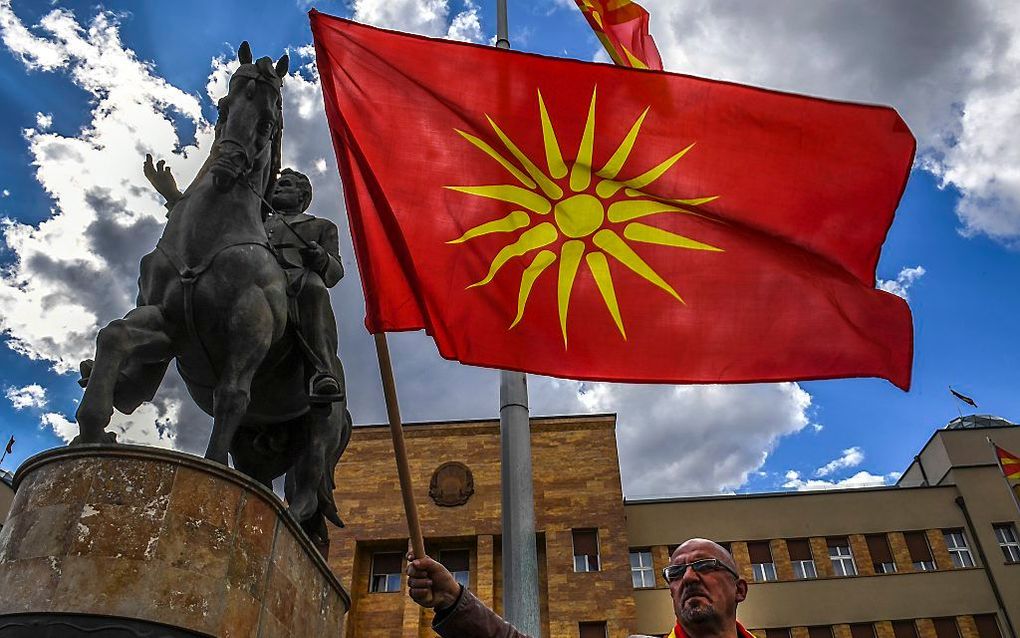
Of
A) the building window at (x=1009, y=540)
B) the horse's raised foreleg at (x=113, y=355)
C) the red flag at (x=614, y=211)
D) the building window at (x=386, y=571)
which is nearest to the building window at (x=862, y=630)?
the building window at (x=1009, y=540)

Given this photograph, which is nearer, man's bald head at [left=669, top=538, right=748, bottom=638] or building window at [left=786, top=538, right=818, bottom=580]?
man's bald head at [left=669, top=538, right=748, bottom=638]

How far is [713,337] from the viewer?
224 inches

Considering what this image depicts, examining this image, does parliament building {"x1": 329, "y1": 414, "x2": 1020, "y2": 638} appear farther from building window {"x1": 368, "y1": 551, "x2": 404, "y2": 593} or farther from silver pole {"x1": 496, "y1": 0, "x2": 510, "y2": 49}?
silver pole {"x1": 496, "y1": 0, "x2": 510, "y2": 49}

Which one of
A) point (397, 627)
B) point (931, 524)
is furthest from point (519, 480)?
point (931, 524)

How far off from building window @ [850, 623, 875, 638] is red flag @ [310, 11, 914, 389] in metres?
30.1

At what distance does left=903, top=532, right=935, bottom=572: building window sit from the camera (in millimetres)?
32844

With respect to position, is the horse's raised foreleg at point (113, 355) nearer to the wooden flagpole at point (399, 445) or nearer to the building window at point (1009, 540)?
the wooden flagpole at point (399, 445)

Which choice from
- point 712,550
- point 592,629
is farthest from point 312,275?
point 592,629

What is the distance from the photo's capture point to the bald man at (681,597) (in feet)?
9.25

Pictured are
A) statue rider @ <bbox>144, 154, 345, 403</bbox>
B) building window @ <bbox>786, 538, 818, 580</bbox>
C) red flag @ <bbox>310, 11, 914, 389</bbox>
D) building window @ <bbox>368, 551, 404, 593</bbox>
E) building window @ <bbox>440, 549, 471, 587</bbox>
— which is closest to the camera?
red flag @ <bbox>310, 11, 914, 389</bbox>

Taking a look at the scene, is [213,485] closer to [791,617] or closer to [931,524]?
[791,617]

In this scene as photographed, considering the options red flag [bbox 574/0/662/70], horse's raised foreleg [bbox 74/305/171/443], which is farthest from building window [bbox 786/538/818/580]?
horse's raised foreleg [bbox 74/305/171/443]

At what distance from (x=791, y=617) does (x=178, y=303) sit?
31.2 m

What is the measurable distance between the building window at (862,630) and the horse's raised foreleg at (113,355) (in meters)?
32.2
